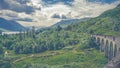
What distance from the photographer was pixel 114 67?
513ft

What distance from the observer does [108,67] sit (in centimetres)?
15825

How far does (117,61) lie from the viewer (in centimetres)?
15950

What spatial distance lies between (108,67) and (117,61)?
404cm

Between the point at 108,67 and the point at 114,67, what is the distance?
2640 mm

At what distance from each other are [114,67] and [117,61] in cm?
391
